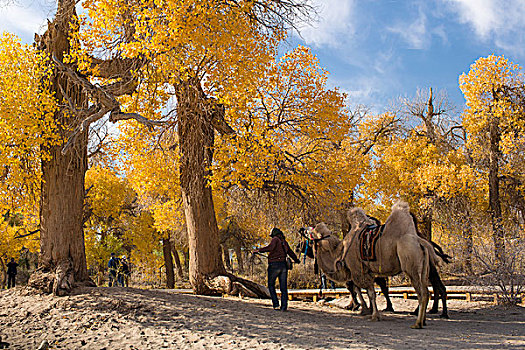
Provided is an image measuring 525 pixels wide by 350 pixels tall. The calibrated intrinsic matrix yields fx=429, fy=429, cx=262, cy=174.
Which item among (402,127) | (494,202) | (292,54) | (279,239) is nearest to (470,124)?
(494,202)

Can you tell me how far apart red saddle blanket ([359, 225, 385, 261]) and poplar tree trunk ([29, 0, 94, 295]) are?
6.63 m

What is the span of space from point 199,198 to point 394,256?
6088 millimetres

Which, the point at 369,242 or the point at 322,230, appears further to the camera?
the point at 322,230

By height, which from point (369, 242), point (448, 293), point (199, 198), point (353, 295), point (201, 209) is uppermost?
point (199, 198)

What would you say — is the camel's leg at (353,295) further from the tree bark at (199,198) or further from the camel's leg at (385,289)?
the tree bark at (199,198)

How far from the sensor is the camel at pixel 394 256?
8531 millimetres

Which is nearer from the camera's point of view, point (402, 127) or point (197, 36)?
point (197, 36)

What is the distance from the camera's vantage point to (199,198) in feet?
42.2

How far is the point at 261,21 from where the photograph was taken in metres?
11.9

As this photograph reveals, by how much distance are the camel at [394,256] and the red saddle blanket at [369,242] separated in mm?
101

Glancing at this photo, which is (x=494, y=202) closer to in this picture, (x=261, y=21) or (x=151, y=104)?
(x=261, y=21)

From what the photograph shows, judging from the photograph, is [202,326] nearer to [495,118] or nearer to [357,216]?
[357,216]

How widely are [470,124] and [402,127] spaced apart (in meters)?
7.70

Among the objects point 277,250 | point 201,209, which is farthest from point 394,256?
point 201,209
